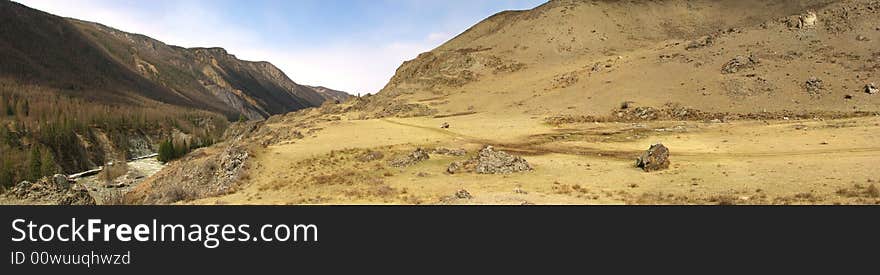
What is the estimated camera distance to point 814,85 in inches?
2250

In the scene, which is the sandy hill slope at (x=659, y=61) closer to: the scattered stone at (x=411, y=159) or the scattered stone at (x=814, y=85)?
the scattered stone at (x=814, y=85)

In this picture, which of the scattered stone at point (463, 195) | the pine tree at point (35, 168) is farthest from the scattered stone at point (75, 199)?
the pine tree at point (35, 168)

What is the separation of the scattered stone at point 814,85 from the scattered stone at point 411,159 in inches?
1960

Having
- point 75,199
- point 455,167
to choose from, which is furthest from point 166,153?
point 455,167

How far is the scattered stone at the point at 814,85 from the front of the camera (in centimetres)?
5631

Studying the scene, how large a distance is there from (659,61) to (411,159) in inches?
2363

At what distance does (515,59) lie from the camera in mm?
110188

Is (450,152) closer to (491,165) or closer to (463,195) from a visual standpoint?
(491,165)

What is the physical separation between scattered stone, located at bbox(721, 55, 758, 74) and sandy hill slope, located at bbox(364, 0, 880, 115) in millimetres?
118

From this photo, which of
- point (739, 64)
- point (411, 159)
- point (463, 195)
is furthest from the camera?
point (739, 64)

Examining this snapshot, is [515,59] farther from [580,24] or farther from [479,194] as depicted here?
[479,194]

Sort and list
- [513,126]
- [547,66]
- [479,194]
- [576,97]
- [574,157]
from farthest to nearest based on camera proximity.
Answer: [547,66] → [576,97] → [513,126] → [574,157] → [479,194]

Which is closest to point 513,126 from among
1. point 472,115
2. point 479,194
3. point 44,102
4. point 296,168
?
point 472,115

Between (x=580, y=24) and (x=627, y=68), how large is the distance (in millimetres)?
42542
